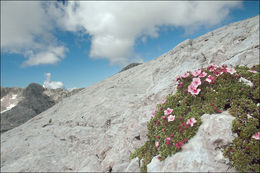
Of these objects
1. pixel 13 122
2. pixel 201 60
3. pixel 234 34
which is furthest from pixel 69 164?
pixel 13 122

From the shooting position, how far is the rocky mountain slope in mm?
52241

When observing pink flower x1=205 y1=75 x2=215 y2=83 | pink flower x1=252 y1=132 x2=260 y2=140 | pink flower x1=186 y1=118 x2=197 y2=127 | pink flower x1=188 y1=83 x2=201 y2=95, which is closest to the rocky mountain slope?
pink flower x1=188 y1=83 x2=201 y2=95

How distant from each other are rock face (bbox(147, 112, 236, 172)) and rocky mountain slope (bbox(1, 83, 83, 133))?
52.6 meters

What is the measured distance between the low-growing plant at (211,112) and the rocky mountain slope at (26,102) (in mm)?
51286

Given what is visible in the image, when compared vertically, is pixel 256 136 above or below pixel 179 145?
above

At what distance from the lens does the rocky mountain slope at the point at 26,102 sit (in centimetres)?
5224

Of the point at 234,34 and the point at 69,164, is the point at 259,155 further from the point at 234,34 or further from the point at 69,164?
the point at 234,34

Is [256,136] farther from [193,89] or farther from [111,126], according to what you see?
[111,126]

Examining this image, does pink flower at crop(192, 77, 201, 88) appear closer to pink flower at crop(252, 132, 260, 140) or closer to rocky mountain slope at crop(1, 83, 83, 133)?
pink flower at crop(252, 132, 260, 140)

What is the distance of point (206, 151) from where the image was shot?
14.9 feet

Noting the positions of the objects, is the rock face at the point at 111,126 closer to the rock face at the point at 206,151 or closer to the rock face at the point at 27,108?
the rock face at the point at 206,151

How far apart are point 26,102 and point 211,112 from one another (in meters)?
78.1

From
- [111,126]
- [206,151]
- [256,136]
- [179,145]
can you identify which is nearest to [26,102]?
[111,126]

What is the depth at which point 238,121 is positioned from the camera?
469 centimetres
